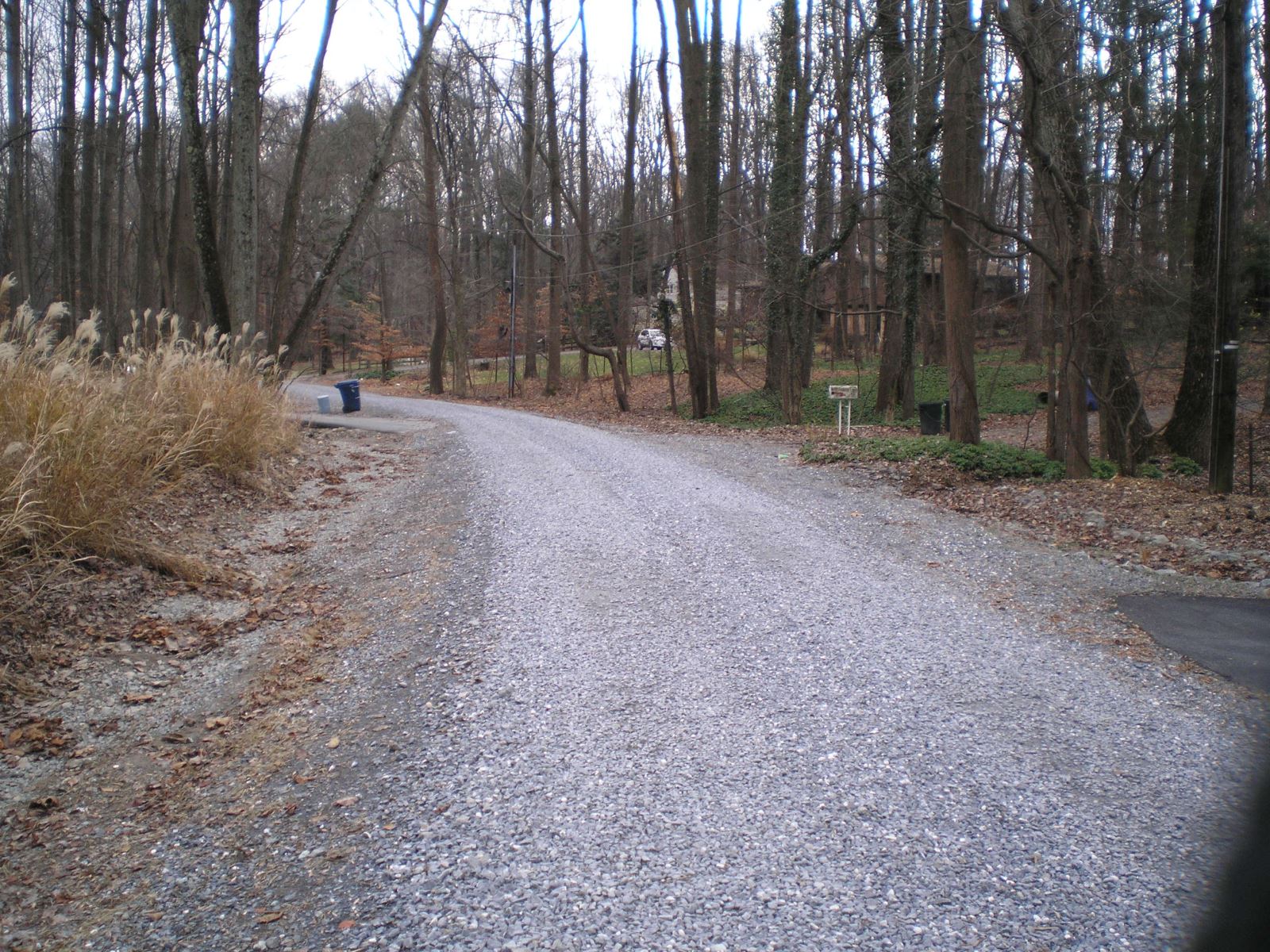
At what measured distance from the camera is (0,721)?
4.19 meters

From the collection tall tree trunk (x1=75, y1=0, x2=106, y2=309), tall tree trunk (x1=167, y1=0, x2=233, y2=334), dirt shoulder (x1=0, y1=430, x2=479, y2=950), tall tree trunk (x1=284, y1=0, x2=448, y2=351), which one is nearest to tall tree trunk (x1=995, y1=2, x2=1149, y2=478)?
dirt shoulder (x1=0, y1=430, x2=479, y2=950)

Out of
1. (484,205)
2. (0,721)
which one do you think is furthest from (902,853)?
(484,205)

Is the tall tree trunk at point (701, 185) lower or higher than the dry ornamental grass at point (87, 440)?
higher

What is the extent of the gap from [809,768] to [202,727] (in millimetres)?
2942

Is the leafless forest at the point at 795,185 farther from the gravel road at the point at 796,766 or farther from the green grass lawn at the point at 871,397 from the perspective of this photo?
the gravel road at the point at 796,766

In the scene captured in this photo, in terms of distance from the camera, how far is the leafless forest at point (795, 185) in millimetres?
11021

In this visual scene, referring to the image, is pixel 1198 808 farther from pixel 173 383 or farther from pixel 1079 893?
pixel 173 383

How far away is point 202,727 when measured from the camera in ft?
14.5

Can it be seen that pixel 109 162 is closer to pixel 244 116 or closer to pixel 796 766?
pixel 244 116

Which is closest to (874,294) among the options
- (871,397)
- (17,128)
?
(871,397)

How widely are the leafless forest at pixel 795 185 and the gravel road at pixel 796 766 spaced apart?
576cm

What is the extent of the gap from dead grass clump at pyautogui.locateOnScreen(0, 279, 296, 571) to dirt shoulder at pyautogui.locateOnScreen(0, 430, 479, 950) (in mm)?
358

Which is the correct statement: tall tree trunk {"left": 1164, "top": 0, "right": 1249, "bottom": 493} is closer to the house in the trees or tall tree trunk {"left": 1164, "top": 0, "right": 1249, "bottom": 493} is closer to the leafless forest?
the leafless forest

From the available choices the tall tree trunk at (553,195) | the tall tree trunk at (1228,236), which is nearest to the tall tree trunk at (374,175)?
the tall tree trunk at (553,195)
